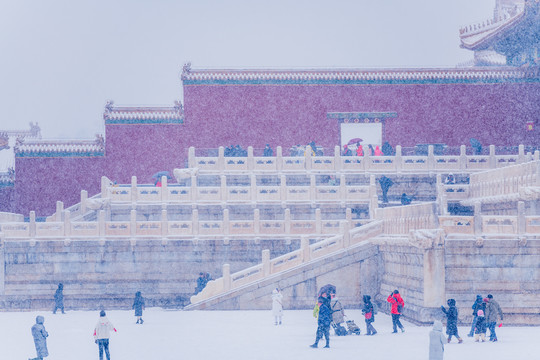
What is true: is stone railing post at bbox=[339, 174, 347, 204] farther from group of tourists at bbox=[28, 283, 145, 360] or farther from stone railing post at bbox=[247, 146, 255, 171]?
group of tourists at bbox=[28, 283, 145, 360]

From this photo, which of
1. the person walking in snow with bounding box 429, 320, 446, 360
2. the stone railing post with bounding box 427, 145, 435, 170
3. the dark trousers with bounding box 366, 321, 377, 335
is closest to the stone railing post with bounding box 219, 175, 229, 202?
the stone railing post with bounding box 427, 145, 435, 170

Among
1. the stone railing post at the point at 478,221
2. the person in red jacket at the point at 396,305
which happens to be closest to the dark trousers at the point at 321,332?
the person in red jacket at the point at 396,305

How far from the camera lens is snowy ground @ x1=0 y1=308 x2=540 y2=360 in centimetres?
1781

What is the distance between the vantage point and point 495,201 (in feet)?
87.6

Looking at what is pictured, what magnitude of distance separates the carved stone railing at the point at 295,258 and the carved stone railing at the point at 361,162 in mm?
6362

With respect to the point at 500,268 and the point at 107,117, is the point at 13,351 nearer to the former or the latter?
the point at 500,268

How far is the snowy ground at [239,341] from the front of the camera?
1781 cm

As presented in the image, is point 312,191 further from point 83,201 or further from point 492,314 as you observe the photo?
point 492,314

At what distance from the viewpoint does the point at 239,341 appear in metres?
19.7

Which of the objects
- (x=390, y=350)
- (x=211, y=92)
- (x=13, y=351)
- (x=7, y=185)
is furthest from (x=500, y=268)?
(x=7, y=185)

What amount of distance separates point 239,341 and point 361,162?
14239 millimetres

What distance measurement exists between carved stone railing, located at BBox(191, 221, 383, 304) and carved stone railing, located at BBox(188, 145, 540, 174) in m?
6.36

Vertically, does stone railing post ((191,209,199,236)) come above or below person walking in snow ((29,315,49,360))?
above

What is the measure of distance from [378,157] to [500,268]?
1158 cm
